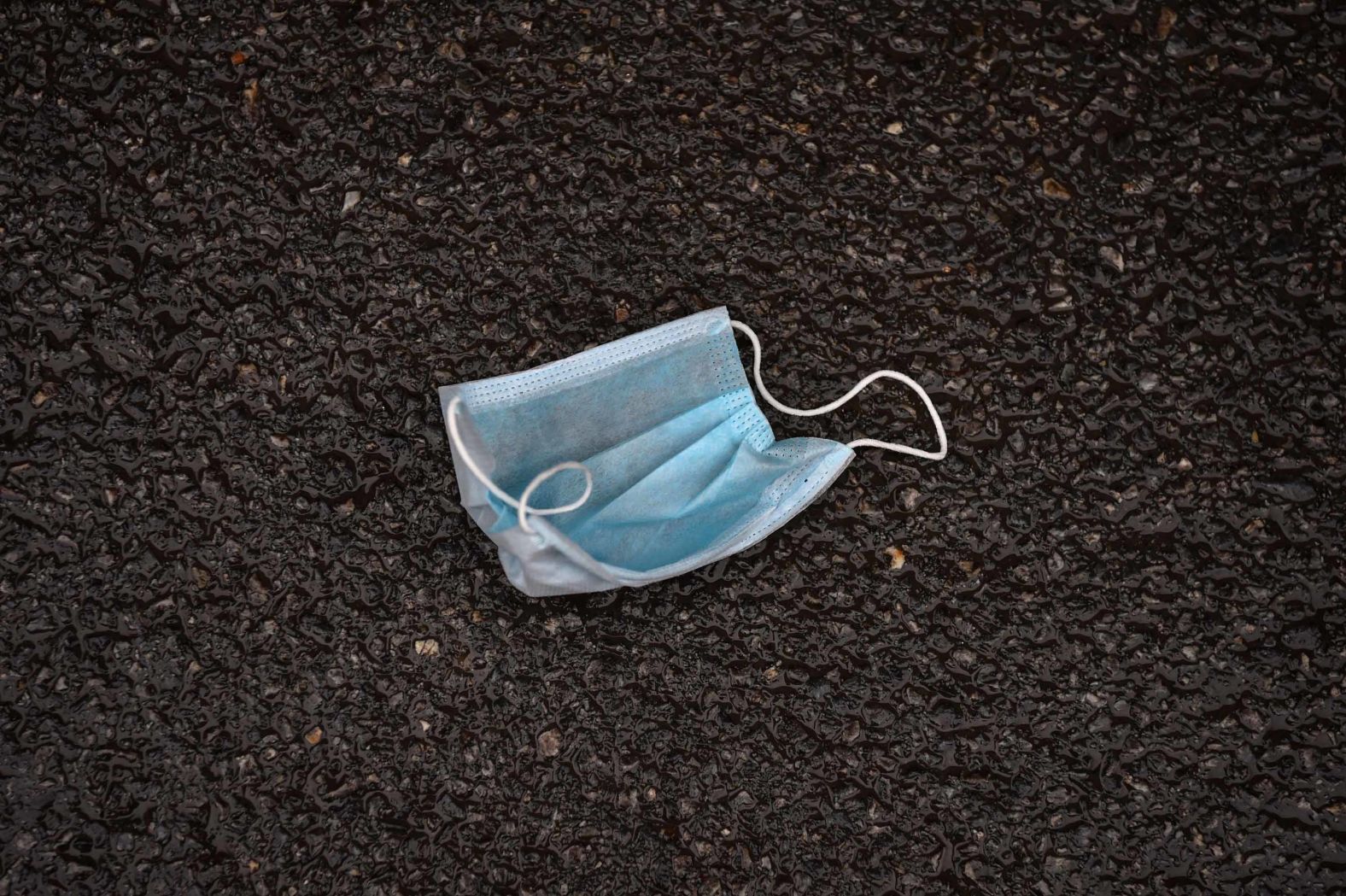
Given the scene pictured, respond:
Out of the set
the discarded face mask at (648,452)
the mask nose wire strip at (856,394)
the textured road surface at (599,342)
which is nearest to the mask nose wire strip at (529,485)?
the discarded face mask at (648,452)

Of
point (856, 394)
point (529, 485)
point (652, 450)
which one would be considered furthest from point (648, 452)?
point (856, 394)

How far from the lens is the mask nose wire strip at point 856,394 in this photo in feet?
4.07

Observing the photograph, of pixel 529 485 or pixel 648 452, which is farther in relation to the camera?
pixel 648 452

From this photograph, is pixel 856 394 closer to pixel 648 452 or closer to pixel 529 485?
pixel 648 452

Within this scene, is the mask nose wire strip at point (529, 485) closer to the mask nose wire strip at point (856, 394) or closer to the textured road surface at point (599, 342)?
the textured road surface at point (599, 342)

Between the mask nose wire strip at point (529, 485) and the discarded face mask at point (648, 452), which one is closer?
the mask nose wire strip at point (529, 485)

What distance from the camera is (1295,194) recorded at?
48.9 inches

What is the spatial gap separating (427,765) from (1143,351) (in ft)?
4.72

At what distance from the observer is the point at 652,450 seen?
120 centimetres

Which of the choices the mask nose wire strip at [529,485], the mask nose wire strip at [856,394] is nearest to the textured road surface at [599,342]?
the mask nose wire strip at [856,394]

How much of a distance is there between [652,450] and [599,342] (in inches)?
8.6

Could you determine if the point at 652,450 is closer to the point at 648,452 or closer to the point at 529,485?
the point at 648,452

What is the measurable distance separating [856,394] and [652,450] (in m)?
0.37

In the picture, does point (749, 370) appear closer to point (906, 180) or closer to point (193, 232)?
point (906, 180)
